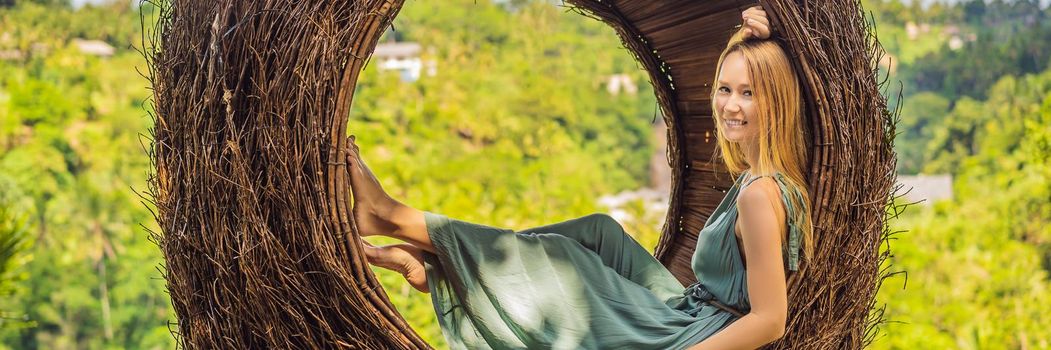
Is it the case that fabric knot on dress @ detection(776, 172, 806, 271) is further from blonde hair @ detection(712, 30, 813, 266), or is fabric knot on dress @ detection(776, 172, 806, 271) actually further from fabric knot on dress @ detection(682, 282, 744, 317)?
fabric knot on dress @ detection(682, 282, 744, 317)

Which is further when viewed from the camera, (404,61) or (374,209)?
(404,61)

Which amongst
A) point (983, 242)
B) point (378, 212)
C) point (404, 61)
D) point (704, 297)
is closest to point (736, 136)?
point (704, 297)

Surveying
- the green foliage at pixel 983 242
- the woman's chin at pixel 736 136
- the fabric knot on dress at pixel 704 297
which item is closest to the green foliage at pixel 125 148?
the green foliage at pixel 983 242

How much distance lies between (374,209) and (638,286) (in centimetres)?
57

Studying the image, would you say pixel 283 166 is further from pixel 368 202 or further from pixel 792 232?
pixel 792 232

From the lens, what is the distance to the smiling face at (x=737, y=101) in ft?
5.92

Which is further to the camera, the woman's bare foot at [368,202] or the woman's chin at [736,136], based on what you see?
the woman's chin at [736,136]

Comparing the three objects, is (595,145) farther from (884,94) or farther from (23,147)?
(884,94)

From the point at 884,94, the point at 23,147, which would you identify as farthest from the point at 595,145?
the point at 884,94

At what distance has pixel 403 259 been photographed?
1.91 m

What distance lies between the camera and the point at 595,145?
15141mm

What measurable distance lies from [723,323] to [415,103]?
477 inches

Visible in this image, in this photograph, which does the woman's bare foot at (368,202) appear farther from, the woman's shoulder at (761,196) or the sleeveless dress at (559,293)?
the woman's shoulder at (761,196)

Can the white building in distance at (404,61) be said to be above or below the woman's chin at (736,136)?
above
